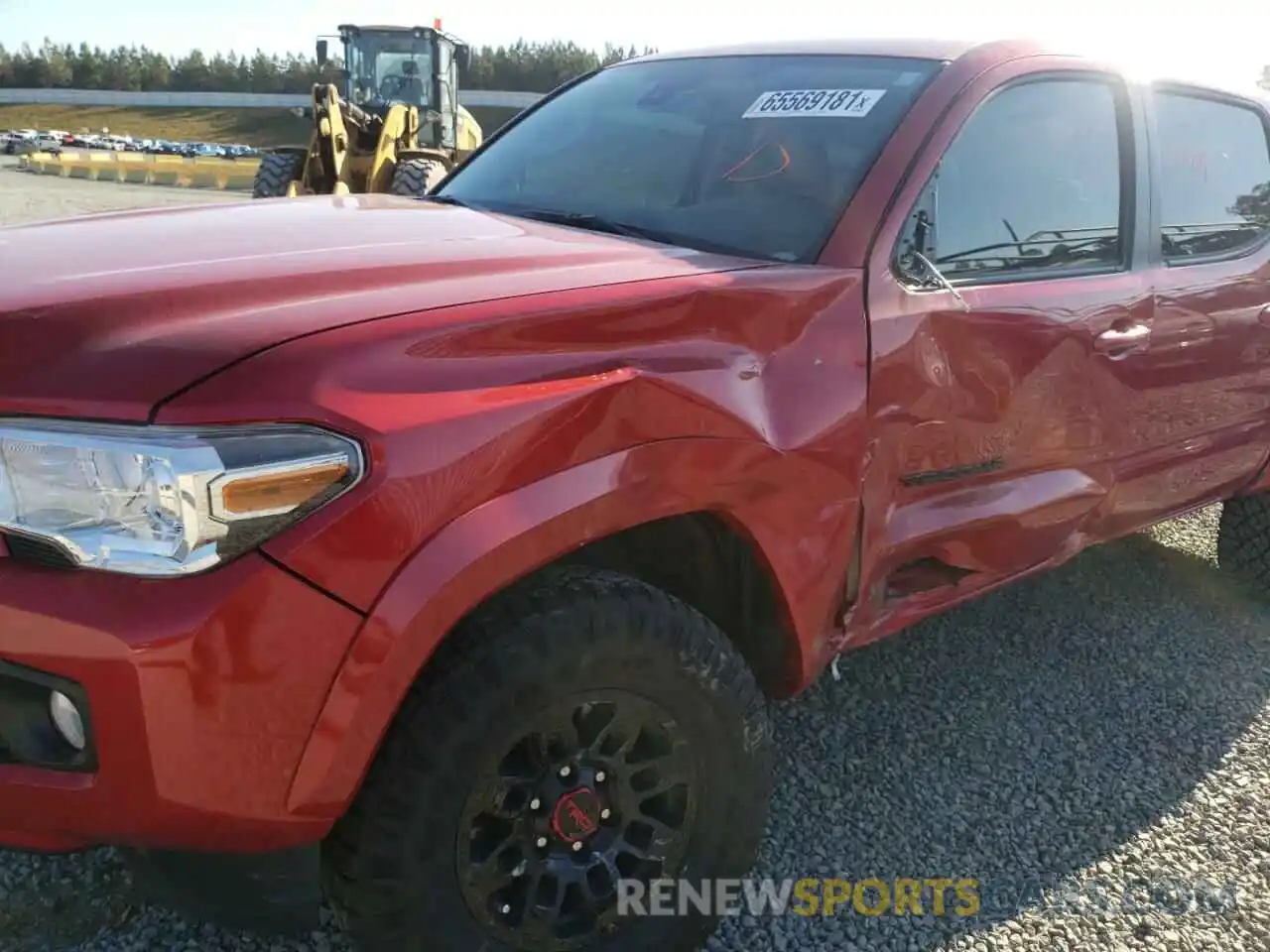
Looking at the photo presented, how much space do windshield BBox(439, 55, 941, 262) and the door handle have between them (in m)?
0.80

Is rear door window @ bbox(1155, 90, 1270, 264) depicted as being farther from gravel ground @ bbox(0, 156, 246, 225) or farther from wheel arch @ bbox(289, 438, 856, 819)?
gravel ground @ bbox(0, 156, 246, 225)

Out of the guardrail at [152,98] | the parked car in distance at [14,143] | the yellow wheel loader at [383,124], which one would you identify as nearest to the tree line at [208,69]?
the guardrail at [152,98]

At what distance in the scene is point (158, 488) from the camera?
144 cm

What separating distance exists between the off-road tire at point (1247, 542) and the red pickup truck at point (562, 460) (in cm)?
125

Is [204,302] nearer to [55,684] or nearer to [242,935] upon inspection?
[55,684]

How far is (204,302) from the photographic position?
65.0 inches

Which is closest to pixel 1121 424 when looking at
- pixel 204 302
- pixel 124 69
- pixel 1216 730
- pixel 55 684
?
pixel 1216 730

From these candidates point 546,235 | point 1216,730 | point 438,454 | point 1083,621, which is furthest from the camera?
→ point 1083,621

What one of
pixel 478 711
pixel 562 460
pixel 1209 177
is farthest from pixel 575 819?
pixel 1209 177

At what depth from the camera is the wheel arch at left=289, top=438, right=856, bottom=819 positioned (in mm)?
1533

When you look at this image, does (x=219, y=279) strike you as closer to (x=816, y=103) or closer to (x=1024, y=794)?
(x=816, y=103)

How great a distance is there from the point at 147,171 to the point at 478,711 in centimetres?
3086

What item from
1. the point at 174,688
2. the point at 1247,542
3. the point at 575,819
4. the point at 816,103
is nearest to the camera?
the point at 174,688

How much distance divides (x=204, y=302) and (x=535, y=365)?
1.66 ft
